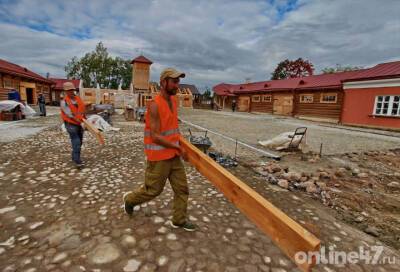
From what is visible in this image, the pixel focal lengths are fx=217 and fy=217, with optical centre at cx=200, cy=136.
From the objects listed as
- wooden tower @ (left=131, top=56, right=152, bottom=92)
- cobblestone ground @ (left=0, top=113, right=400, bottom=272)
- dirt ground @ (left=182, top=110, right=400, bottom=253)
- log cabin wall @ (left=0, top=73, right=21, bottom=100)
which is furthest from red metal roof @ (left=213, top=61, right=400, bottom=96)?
log cabin wall @ (left=0, top=73, right=21, bottom=100)

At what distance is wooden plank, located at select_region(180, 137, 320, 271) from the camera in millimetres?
1279

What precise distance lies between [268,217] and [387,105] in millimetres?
20321

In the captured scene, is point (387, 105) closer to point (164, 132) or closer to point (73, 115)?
point (164, 132)

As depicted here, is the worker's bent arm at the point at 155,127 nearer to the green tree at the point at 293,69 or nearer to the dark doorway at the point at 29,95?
the dark doorway at the point at 29,95

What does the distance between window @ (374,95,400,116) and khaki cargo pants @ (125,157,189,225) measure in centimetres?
1973

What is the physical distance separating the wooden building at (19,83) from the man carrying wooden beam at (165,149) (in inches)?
871

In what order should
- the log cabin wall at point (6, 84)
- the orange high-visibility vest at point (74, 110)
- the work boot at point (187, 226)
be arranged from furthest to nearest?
1. the log cabin wall at point (6, 84)
2. the orange high-visibility vest at point (74, 110)
3. the work boot at point (187, 226)

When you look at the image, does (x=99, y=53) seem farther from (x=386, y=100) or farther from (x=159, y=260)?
(x=159, y=260)

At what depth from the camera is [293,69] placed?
46.4 meters

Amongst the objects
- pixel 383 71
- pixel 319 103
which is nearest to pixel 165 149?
pixel 383 71

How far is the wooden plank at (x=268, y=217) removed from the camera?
1279mm

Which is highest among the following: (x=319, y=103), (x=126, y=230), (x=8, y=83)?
(x=8, y=83)

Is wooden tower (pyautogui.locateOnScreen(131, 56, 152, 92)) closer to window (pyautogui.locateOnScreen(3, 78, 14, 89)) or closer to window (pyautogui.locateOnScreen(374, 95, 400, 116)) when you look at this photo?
window (pyautogui.locateOnScreen(3, 78, 14, 89))

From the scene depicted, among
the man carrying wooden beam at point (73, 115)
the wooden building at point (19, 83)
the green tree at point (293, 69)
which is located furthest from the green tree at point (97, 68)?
the man carrying wooden beam at point (73, 115)
